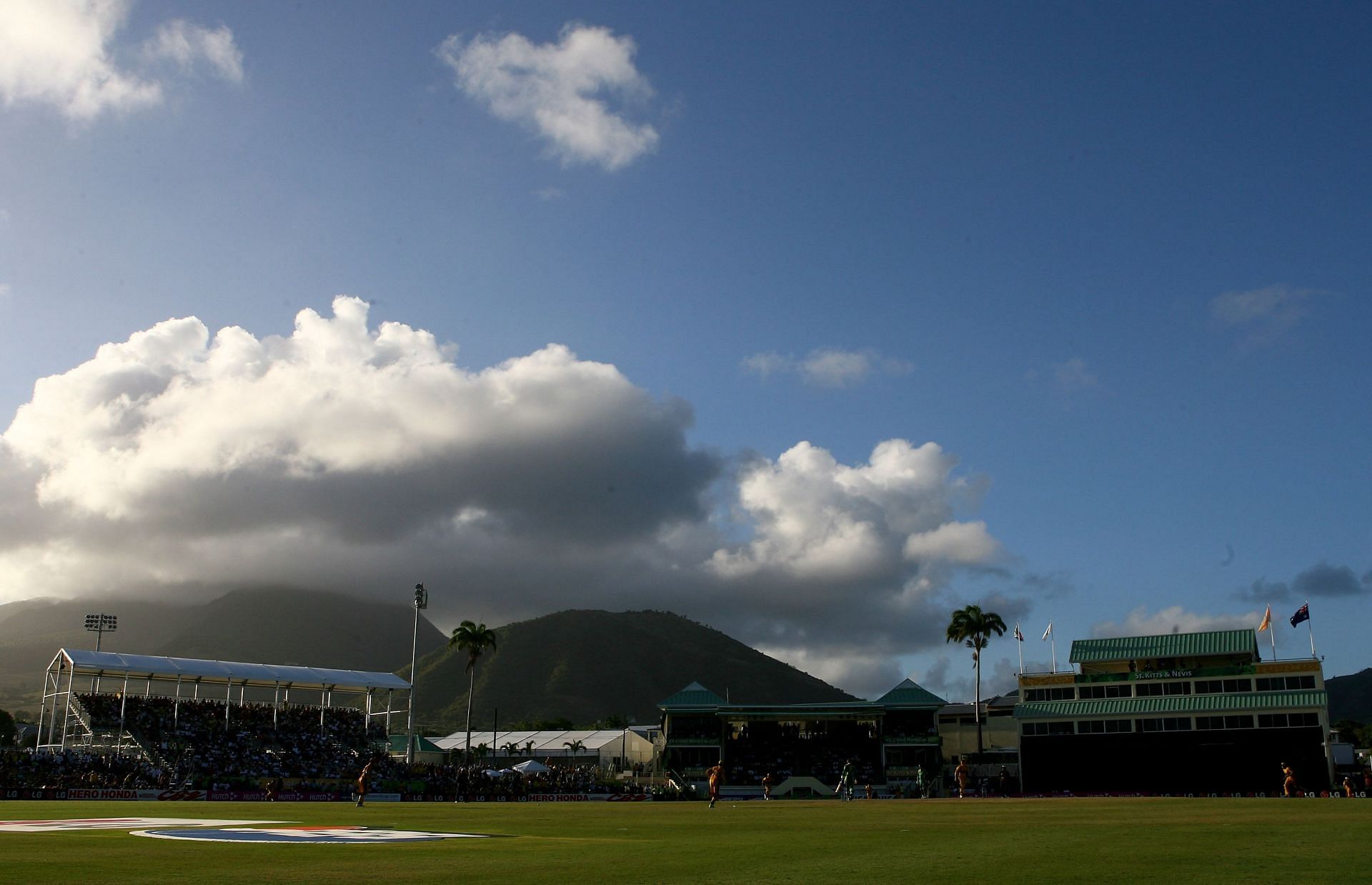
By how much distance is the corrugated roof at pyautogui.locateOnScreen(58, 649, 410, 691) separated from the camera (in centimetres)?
8188

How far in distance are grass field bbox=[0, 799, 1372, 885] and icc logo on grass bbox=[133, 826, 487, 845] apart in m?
0.85

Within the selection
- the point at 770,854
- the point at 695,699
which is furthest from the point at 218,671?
the point at 770,854

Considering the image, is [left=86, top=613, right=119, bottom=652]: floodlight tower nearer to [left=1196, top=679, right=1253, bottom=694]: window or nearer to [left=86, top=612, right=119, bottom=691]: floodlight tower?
[left=86, top=612, right=119, bottom=691]: floodlight tower

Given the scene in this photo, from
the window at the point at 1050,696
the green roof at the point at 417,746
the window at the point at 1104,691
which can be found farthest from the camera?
the green roof at the point at 417,746

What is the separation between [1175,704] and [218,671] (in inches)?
3183

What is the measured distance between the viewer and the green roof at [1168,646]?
93562 millimetres

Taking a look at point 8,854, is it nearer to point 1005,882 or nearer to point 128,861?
point 128,861

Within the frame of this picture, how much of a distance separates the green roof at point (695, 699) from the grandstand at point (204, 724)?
27904 millimetres

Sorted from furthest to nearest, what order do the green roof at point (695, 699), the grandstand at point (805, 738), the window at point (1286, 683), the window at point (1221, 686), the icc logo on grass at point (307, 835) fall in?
the green roof at point (695, 699), the grandstand at point (805, 738), the window at point (1221, 686), the window at point (1286, 683), the icc logo on grass at point (307, 835)

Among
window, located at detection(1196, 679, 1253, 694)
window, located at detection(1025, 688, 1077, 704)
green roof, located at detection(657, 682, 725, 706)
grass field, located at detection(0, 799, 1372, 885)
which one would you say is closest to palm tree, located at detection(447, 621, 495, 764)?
green roof, located at detection(657, 682, 725, 706)

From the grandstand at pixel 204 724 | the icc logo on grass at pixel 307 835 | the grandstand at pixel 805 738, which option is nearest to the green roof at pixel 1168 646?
the grandstand at pixel 805 738

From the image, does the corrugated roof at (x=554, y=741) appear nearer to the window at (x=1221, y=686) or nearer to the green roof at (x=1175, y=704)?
the green roof at (x=1175, y=704)

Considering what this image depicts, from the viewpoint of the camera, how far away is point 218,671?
90562 mm

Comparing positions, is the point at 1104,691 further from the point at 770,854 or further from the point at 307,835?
the point at 770,854
